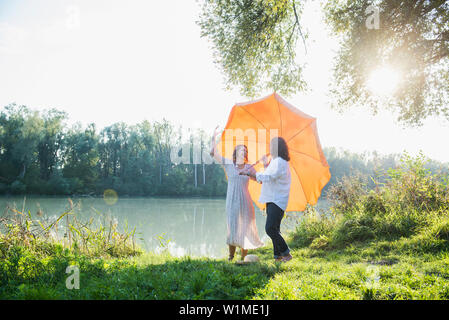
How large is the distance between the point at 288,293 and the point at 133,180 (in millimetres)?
47352

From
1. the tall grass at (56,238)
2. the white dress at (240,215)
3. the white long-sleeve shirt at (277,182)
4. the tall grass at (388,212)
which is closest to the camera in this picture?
the white long-sleeve shirt at (277,182)

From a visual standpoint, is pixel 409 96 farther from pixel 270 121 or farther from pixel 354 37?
pixel 270 121

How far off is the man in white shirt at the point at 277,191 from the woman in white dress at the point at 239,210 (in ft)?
1.45

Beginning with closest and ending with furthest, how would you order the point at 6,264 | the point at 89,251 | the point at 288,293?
the point at 288,293 < the point at 6,264 < the point at 89,251

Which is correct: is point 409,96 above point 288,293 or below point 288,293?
above

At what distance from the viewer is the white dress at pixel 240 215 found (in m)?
4.46

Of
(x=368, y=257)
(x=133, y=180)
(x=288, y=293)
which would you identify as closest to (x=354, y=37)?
(x=368, y=257)

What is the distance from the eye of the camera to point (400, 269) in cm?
347

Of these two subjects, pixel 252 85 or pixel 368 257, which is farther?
pixel 252 85

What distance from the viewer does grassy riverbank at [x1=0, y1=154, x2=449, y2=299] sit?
2.61 meters

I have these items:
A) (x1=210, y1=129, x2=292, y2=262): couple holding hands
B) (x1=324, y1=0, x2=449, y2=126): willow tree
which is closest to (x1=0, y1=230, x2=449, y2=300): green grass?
(x1=210, y1=129, x2=292, y2=262): couple holding hands

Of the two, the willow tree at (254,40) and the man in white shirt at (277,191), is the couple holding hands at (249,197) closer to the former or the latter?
the man in white shirt at (277,191)

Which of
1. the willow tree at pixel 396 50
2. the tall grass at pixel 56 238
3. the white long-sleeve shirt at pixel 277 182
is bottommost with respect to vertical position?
A: the tall grass at pixel 56 238

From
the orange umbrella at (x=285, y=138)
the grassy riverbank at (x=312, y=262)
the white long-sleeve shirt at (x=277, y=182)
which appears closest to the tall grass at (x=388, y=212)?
the grassy riverbank at (x=312, y=262)
